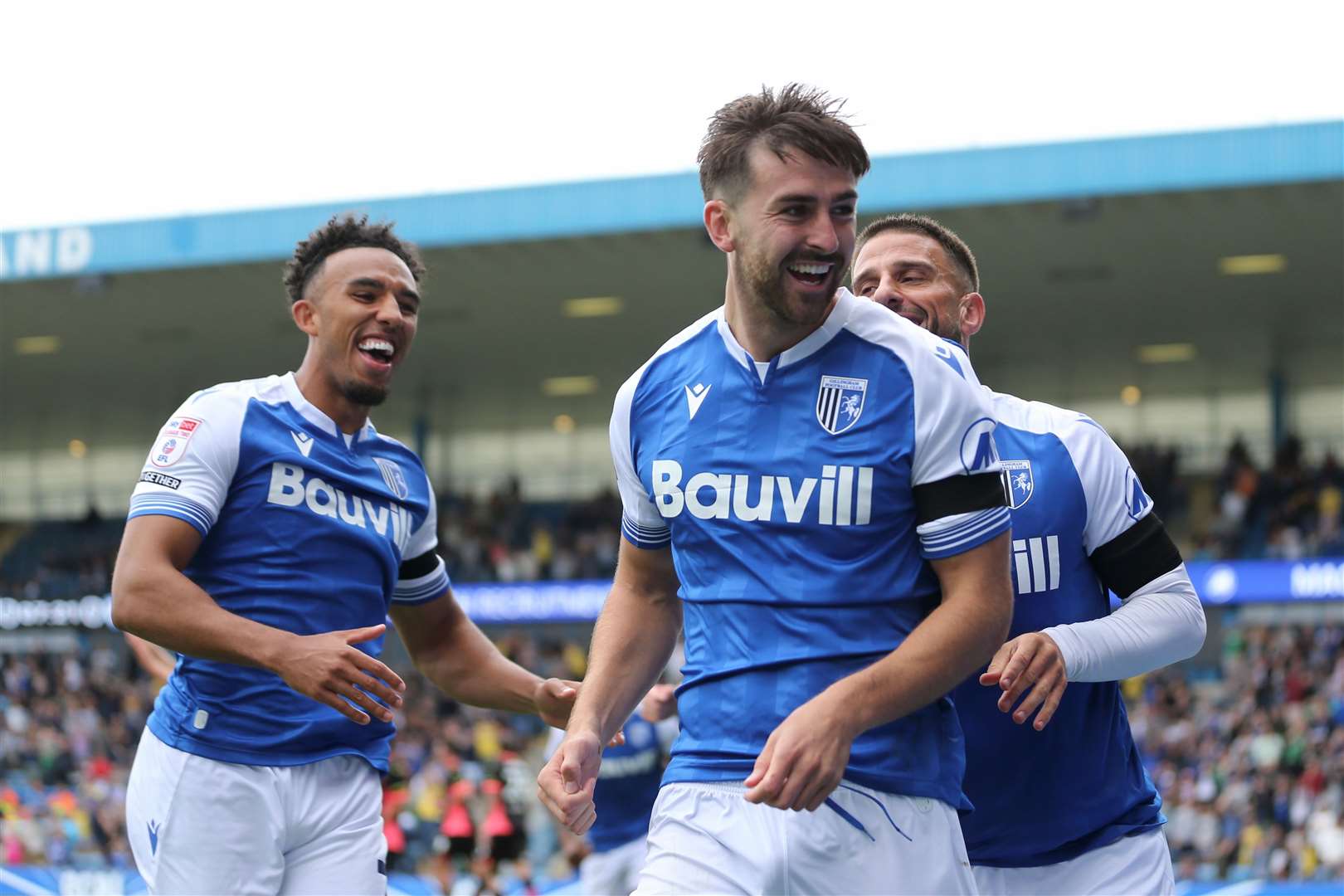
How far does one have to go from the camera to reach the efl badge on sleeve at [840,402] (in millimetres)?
3186

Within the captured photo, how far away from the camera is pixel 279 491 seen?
4625mm

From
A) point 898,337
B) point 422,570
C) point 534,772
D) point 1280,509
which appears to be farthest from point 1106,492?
point 1280,509

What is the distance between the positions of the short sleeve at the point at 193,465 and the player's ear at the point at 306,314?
50 cm

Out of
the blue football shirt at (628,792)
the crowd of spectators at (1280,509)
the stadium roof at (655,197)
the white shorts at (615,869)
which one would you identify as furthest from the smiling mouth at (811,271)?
the crowd of spectators at (1280,509)

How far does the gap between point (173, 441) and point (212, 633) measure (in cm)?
62

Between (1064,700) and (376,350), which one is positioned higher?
(376,350)

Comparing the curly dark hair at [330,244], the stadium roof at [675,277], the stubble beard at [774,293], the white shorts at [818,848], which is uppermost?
the stadium roof at [675,277]

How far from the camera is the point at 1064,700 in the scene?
4.07 meters

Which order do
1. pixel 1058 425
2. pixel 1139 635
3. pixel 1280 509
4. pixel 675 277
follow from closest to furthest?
1. pixel 1139 635
2. pixel 1058 425
3. pixel 675 277
4. pixel 1280 509

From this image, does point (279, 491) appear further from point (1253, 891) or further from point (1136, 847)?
point (1253, 891)

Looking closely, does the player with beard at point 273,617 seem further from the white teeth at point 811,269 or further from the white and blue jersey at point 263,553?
the white teeth at point 811,269

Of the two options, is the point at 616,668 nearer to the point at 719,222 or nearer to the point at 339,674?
the point at 339,674

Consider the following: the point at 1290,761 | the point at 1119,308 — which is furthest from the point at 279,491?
the point at 1119,308

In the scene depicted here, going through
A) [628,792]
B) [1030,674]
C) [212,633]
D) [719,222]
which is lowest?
[628,792]
